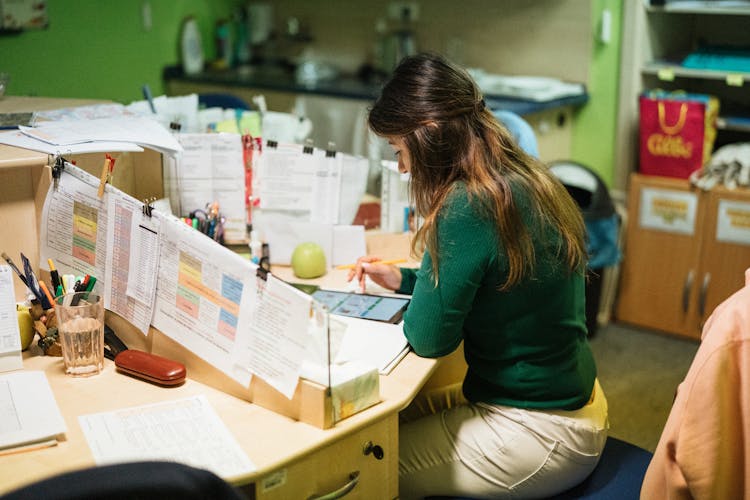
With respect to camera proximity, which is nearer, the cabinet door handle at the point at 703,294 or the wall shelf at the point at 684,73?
the wall shelf at the point at 684,73

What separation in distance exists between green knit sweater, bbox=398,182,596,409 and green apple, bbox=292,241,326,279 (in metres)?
0.48

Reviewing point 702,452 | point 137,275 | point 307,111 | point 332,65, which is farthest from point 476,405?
point 332,65

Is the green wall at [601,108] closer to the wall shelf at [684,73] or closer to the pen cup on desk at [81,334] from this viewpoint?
the wall shelf at [684,73]

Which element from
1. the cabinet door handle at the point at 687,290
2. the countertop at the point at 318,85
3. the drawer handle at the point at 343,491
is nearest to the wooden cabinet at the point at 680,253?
the cabinet door handle at the point at 687,290

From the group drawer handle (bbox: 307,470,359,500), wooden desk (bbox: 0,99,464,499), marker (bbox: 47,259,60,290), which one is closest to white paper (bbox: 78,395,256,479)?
wooden desk (bbox: 0,99,464,499)

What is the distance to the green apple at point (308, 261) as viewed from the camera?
6.68 feet

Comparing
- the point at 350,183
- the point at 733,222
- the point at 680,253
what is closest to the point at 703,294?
the point at 680,253

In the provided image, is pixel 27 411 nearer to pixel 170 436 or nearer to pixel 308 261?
pixel 170 436

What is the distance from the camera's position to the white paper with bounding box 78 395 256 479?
1.28 metres

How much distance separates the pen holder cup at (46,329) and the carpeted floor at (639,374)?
6.07ft

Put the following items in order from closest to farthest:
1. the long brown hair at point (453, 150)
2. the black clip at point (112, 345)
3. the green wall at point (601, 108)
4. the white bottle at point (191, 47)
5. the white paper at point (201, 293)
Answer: the white paper at point (201, 293)
the long brown hair at point (453, 150)
the black clip at point (112, 345)
the green wall at point (601, 108)
the white bottle at point (191, 47)

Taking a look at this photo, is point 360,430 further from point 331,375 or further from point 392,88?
point 392,88

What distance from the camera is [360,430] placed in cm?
141

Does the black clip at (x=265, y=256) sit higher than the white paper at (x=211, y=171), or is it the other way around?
the white paper at (x=211, y=171)
